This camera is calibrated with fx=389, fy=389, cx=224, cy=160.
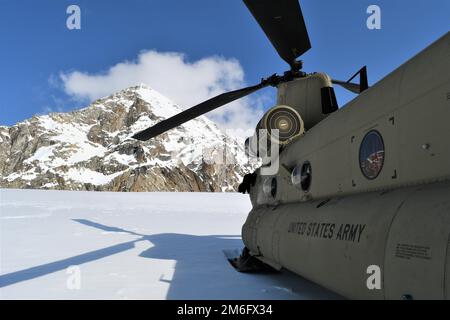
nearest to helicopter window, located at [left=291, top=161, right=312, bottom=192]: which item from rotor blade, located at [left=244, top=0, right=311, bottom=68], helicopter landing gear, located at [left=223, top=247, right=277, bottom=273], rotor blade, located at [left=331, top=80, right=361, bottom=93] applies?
helicopter landing gear, located at [left=223, top=247, right=277, bottom=273]

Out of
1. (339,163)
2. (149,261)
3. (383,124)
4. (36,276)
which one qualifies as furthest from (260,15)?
(36,276)

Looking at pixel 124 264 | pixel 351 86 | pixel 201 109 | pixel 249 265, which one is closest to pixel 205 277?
pixel 249 265

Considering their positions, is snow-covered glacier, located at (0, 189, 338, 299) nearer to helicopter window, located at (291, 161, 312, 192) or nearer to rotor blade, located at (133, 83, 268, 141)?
helicopter window, located at (291, 161, 312, 192)

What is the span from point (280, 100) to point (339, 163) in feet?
12.2

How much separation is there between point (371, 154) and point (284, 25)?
365 centimetres

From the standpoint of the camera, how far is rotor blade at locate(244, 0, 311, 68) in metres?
5.82

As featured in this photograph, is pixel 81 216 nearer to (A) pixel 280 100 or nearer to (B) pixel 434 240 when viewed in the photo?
(A) pixel 280 100

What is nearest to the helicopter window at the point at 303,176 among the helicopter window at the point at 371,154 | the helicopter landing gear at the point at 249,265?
the helicopter window at the point at 371,154

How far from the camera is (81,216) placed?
1449cm

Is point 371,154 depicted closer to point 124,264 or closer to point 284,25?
point 284,25

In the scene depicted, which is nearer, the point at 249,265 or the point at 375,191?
the point at 375,191

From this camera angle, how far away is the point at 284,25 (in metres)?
6.50

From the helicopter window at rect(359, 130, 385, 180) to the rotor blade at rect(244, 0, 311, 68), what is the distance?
117 inches

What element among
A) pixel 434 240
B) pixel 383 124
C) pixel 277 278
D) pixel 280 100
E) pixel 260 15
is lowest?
pixel 277 278
